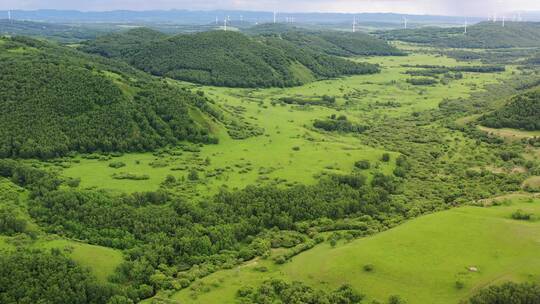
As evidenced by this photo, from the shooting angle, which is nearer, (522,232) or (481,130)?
(522,232)

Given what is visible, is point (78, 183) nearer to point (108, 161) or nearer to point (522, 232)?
point (108, 161)

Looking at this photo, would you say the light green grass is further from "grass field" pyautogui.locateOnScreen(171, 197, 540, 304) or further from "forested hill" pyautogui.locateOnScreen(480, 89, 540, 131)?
"forested hill" pyautogui.locateOnScreen(480, 89, 540, 131)

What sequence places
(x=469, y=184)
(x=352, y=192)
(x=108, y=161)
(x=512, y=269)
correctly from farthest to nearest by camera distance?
(x=108, y=161) < (x=469, y=184) < (x=352, y=192) < (x=512, y=269)

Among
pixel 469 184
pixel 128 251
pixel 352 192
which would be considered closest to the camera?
pixel 128 251

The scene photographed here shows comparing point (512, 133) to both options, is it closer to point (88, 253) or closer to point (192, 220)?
point (192, 220)

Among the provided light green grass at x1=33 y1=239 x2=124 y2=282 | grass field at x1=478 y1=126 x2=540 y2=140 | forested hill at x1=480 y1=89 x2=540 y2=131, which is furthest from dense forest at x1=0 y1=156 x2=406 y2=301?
forested hill at x1=480 y1=89 x2=540 y2=131

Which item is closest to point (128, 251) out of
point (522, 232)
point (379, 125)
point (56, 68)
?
point (522, 232)

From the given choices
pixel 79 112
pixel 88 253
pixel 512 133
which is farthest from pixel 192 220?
pixel 512 133
